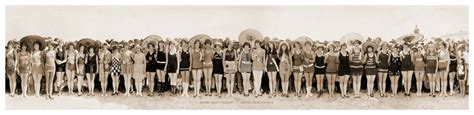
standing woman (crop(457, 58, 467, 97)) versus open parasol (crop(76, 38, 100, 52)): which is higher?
open parasol (crop(76, 38, 100, 52))

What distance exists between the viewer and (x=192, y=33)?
6.41m

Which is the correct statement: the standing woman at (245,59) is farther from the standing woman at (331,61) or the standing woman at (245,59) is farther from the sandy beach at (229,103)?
the standing woman at (331,61)

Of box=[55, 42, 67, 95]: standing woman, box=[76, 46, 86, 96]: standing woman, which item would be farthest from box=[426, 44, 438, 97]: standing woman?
box=[55, 42, 67, 95]: standing woman

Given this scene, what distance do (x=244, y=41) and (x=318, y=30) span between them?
2.06 feet

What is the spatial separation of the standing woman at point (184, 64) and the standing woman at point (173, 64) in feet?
0.13

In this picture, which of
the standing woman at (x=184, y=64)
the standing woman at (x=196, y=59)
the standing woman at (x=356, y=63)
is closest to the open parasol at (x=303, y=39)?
the standing woman at (x=356, y=63)

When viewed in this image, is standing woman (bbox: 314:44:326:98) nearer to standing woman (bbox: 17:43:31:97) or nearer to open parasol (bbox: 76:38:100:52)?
open parasol (bbox: 76:38:100:52)

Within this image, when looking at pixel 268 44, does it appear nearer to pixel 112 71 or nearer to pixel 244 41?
pixel 244 41

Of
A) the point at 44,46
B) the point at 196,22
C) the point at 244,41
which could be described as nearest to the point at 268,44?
the point at 244,41

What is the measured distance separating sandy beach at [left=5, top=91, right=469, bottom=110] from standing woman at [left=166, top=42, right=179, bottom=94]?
11cm

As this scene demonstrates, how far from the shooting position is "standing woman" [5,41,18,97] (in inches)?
253

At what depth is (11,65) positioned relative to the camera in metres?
6.45

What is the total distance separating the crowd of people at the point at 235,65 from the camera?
253 inches

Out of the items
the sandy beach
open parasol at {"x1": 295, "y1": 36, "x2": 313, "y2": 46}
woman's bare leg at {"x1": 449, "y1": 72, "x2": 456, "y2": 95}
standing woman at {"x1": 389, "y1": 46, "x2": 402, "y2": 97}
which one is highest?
open parasol at {"x1": 295, "y1": 36, "x2": 313, "y2": 46}
